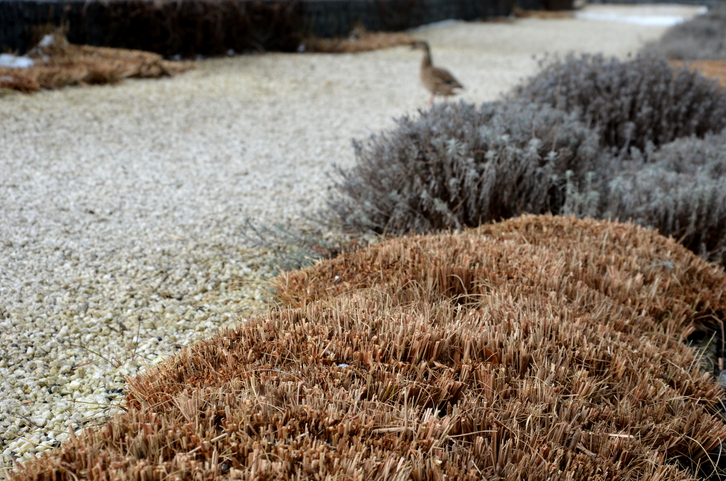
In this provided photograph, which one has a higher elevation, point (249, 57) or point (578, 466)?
point (249, 57)

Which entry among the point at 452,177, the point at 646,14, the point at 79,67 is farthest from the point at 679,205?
the point at 646,14

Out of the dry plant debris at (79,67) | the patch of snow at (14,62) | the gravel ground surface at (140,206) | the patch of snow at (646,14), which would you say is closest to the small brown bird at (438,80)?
the gravel ground surface at (140,206)

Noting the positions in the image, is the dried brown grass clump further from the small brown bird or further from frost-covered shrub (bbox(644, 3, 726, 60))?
the small brown bird

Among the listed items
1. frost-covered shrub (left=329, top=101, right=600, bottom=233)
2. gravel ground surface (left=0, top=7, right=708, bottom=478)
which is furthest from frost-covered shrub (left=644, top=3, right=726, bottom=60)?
frost-covered shrub (left=329, top=101, right=600, bottom=233)

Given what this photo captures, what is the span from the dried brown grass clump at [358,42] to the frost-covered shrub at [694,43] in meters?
4.73

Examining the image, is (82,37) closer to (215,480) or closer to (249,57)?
(249,57)

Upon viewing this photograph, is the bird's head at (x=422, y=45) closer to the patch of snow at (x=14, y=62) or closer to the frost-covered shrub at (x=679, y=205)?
the frost-covered shrub at (x=679, y=205)

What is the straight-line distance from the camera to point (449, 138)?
402cm

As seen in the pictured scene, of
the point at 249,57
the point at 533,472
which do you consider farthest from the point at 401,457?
the point at 249,57

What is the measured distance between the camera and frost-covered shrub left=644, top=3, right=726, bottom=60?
10625 millimetres

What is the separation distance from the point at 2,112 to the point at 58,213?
2910mm

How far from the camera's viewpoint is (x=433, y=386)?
5.99 feet

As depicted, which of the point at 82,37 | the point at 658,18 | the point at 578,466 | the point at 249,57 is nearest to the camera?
the point at 578,466

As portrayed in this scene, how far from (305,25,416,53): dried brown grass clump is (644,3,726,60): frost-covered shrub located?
473 centimetres
